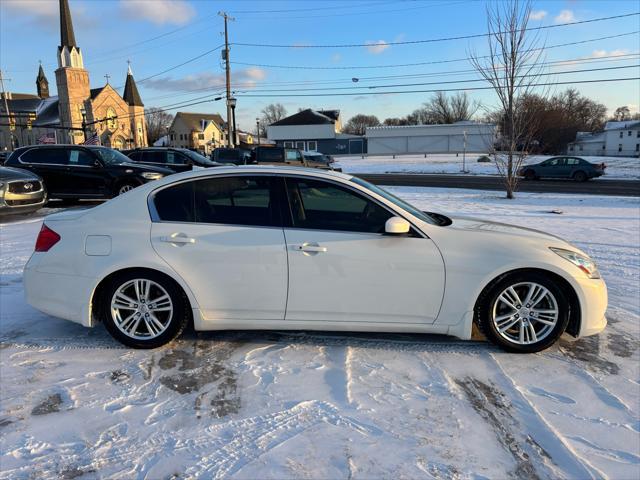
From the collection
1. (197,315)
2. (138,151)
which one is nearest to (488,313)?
(197,315)

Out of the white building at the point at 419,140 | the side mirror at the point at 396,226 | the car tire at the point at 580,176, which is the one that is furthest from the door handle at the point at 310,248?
the white building at the point at 419,140

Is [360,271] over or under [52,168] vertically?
under

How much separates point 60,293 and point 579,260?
4449mm

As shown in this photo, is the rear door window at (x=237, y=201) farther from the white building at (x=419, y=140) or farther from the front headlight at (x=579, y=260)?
the white building at (x=419, y=140)

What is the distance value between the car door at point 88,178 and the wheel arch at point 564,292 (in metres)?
11.4

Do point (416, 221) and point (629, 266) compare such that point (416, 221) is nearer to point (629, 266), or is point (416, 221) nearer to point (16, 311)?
point (16, 311)

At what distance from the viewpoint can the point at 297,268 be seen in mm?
3689

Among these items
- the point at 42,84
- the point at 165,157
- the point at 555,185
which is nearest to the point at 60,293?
the point at 165,157

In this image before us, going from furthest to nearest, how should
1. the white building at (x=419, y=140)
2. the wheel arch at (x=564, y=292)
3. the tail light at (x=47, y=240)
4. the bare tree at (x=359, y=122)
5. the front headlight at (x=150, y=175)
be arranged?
the bare tree at (x=359, y=122) < the white building at (x=419, y=140) < the front headlight at (x=150, y=175) < the tail light at (x=47, y=240) < the wheel arch at (x=564, y=292)

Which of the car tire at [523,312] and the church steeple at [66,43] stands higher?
the church steeple at [66,43]

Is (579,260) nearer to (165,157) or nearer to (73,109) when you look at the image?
(165,157)

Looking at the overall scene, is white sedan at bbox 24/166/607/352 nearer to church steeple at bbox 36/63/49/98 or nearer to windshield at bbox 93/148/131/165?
windshield at bbox 93/148/131/165

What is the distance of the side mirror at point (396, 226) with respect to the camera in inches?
142

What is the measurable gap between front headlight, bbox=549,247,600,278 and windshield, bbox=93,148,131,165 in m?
12.1
